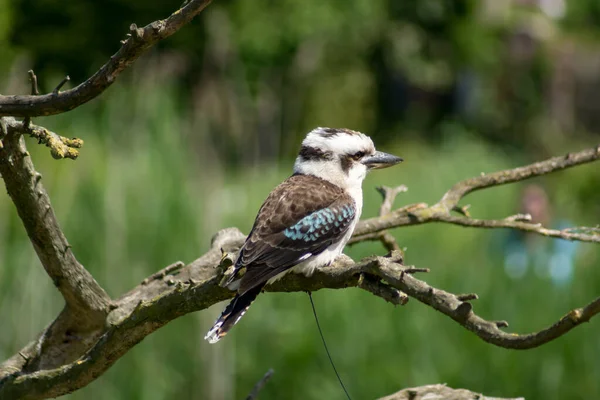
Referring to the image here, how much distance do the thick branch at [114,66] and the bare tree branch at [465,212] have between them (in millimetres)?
1371

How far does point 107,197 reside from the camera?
5074mm

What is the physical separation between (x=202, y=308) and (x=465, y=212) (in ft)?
3.93

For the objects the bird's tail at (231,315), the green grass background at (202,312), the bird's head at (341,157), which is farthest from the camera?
the green grass background at (202,312)

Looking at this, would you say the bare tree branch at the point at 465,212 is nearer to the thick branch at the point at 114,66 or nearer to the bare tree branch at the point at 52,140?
the bare tree branch at the point at 52,140

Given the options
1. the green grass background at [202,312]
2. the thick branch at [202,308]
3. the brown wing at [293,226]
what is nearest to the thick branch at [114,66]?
the thick branch at [202,308]

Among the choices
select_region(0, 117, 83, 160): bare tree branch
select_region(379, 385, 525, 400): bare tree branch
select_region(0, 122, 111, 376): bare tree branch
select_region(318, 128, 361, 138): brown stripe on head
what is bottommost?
select_region(379, 385, 525, 400): bare tree branch

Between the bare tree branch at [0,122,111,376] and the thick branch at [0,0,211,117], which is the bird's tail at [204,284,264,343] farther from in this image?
the thick branch at [0,0,211,117]

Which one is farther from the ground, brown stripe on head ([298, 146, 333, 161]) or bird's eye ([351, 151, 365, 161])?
brown stripe on head ([298, 146, 333, 161])

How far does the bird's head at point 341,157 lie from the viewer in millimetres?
3574

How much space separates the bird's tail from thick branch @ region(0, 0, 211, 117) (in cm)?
88

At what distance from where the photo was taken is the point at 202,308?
2316 millimetres

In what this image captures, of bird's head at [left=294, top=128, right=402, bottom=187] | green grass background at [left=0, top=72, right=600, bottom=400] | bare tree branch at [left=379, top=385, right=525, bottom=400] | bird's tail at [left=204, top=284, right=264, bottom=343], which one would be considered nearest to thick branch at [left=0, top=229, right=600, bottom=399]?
bird's tail at [left=204, top=284, right=264, bottom=343]

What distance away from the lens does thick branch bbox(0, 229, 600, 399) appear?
1992mm

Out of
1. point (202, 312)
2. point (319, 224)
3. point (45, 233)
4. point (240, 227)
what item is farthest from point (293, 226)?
point (240, 227)
